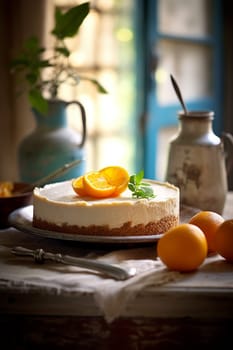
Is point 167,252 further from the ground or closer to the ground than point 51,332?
further from the ground

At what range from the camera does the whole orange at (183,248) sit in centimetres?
112

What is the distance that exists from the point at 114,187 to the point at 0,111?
1416 millimetres

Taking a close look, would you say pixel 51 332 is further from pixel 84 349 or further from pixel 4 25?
pixel 4 25

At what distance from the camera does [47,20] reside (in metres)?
2.50

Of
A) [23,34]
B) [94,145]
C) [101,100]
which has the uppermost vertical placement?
[23,34]

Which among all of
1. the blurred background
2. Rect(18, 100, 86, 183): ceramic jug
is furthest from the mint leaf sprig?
the blurred background

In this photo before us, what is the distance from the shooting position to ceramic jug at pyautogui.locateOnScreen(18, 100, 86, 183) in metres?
1.71

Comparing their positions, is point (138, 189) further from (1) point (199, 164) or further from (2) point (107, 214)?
(1) point (199, 164)

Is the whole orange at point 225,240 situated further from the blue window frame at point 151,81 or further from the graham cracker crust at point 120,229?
the blue window frame at point 151,81

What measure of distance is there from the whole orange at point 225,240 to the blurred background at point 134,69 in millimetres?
1495

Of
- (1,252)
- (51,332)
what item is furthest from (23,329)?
(1,252)

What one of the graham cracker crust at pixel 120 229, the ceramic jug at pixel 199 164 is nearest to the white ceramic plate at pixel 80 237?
the graham cracker crust at pixel 120 229

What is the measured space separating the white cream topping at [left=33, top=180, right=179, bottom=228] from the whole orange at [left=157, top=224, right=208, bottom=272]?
0.12m

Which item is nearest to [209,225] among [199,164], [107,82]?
[199,164]
